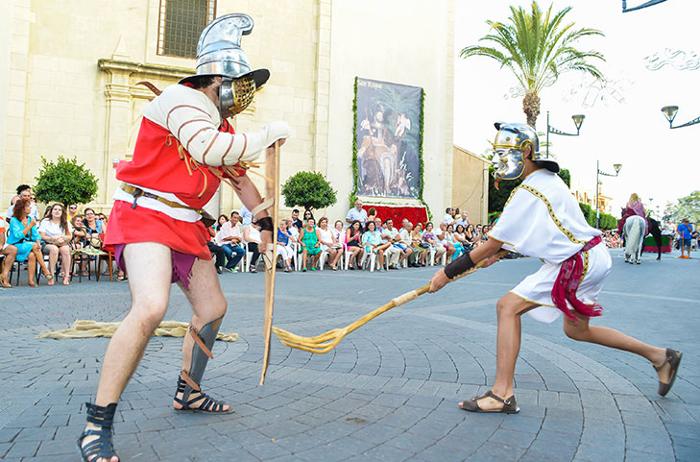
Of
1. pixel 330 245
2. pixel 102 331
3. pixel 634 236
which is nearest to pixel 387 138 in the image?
pixel 330 245

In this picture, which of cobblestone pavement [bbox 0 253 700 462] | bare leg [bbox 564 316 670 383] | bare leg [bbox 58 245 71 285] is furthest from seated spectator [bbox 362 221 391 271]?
bare leg [bbox 564 316 670 383]

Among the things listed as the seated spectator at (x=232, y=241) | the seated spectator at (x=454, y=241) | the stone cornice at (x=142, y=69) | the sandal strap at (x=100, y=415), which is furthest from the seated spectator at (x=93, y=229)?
the seated spectator at (x=454, y=241)

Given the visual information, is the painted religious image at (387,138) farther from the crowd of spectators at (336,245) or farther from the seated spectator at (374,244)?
the seated spectator at (374,244)

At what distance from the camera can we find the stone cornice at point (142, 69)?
19.2 metres

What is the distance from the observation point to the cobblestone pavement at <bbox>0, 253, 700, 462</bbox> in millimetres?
2805

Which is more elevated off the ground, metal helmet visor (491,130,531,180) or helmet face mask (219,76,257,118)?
helmet face mask (219,76,257,118)

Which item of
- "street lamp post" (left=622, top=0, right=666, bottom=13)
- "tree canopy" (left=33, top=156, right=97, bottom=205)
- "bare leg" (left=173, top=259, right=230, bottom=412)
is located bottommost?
"bare leg" (left=173, top=259, right=230, bottom=412)

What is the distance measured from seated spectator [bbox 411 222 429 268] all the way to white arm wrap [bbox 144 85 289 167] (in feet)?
50.7

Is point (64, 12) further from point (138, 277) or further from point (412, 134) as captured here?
point (138, 277)

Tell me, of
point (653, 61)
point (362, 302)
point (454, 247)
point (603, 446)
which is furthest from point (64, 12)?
point (603, 446)

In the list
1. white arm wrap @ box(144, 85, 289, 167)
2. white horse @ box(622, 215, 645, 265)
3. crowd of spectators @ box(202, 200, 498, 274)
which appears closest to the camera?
white arm wrap @ box(144, 85, 289, 167)

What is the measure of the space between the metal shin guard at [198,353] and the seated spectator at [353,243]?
12.8 metres

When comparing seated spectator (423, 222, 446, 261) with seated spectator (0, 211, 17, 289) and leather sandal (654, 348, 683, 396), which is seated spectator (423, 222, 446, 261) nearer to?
seated spectator (0, 211, 17, 289)

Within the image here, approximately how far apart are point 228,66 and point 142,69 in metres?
18.7
